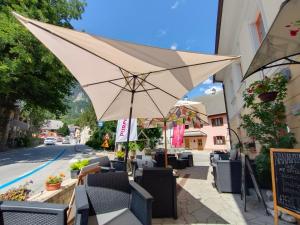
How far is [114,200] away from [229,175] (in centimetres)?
324

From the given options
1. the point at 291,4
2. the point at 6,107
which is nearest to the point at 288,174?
the point at 291,4

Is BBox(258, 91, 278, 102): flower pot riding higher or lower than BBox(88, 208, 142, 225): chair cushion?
higher

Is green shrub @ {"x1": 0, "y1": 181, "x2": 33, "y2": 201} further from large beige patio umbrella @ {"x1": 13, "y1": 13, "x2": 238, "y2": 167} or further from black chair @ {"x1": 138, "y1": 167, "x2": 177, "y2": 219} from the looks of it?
large beige patio umbrella @ {"x1": 13, "y1": 13, "x2": 238, "y2": 167}

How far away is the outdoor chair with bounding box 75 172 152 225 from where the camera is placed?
2.31m

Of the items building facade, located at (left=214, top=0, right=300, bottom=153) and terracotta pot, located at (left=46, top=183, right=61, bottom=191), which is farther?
building facade, located at (left=214, top=0, right=300, bottom=153)

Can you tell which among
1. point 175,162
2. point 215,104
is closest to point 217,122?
point 215,104

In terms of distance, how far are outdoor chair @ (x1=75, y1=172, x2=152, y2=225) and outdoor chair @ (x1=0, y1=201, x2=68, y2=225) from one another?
400mm

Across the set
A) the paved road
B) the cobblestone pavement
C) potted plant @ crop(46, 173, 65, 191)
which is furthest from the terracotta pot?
the paved road

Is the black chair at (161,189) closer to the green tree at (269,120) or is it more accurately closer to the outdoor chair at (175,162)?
the green tree at (269,120)

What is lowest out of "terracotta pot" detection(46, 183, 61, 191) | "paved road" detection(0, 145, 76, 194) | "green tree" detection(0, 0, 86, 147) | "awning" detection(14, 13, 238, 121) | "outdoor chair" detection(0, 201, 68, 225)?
"paved road" detection(0, 145, 76, 194)

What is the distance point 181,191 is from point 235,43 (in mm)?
6187

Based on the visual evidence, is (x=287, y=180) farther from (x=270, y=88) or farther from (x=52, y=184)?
(x=52, y=184)

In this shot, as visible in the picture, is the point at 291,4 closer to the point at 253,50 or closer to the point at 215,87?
the point at 253,50

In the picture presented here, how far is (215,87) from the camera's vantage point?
35688mm
